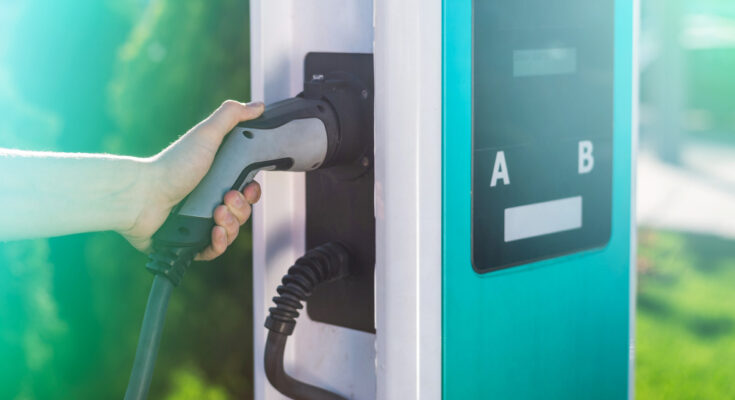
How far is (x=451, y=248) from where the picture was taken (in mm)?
1250

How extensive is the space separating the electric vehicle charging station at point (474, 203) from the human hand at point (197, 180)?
0.18m

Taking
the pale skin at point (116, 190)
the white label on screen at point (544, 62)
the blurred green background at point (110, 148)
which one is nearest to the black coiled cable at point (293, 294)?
the pale skin at point (116, 190)

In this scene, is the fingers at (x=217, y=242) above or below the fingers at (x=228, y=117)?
below

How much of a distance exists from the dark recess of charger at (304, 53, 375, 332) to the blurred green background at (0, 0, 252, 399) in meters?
0.90

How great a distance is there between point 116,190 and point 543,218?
0.60 m

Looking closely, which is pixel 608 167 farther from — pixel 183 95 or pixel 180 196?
pixel 183 95

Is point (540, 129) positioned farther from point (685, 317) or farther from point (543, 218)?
point (685, 317)

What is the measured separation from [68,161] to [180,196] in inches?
6.1

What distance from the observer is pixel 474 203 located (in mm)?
1278

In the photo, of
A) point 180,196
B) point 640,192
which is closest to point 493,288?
point 180,196

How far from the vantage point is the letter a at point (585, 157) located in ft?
4.70

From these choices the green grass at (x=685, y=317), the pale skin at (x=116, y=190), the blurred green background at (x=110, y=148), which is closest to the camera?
the pale skin at (x=116, y=190)

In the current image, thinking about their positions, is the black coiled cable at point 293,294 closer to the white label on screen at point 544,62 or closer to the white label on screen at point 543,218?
the white label on screen at point 543,218

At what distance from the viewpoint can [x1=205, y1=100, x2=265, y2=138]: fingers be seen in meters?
1.22
